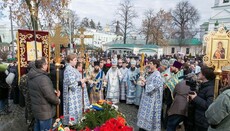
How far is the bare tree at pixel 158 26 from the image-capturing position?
37.2 metres

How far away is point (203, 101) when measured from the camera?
3.25m

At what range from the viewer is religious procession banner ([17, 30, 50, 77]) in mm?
5113

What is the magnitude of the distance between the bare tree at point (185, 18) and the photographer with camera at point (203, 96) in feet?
145

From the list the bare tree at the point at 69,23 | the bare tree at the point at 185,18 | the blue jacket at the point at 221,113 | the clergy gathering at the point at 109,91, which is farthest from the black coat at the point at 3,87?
the bare tree at the point at 185,18

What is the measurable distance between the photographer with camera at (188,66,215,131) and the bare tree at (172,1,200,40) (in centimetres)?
4428

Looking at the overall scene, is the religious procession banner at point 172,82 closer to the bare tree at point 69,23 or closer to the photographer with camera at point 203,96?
the photographer with camera at point 203,96

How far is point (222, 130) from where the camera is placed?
245 cm

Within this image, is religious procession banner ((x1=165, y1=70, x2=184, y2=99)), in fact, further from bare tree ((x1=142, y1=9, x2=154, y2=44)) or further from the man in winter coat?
bare tree ((x1=142, y1=9, x2=154, y2=44))

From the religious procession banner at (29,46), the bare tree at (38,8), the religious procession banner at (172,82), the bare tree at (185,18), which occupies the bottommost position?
the religious procession banner at (172,82)

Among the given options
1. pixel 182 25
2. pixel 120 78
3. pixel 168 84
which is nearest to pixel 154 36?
pixel 182 25

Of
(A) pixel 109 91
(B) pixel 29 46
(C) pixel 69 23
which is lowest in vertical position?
(A) pixel 109 91

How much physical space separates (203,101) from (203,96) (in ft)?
0.52

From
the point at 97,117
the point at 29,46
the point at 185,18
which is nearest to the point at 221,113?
the point at 97,117

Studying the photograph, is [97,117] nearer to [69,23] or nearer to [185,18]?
[69,23]
